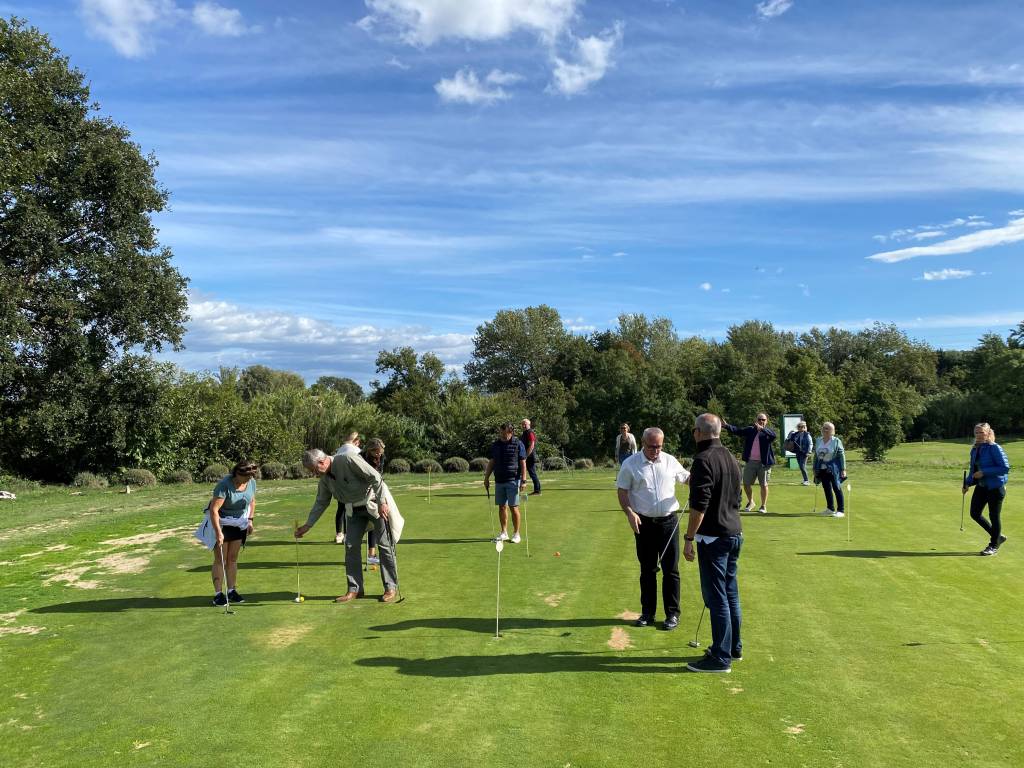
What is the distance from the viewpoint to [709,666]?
22.9ft

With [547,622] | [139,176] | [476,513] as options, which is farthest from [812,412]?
[547,622]

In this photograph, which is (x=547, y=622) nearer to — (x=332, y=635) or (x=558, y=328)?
(x=332, y=635)

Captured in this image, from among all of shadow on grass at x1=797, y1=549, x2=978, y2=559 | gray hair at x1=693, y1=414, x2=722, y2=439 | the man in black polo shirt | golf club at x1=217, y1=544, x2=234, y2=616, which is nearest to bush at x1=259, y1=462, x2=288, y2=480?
golf club at x1=217, y1=544, x2=234, y2=616

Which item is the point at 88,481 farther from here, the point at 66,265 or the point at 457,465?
the point at 457,465

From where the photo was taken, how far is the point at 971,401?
255ft

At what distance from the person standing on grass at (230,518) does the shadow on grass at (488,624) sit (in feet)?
7.80

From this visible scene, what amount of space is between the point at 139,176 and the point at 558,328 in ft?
187

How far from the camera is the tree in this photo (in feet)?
94.5

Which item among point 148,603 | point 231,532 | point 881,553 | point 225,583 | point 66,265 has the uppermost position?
point 66,265

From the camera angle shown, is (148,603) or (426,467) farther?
(426,467)

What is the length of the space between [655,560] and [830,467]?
9.18 metres

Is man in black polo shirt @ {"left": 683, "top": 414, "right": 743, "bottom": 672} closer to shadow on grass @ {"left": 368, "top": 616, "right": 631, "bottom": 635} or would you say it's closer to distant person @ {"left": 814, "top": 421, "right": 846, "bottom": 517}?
shadow on grass @ {"left": 368, "top": 616, "right": 631, "bottom": 635}

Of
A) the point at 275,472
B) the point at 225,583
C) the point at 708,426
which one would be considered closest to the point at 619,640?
the point at 708,426

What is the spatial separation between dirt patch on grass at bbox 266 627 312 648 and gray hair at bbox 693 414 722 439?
4.81m
